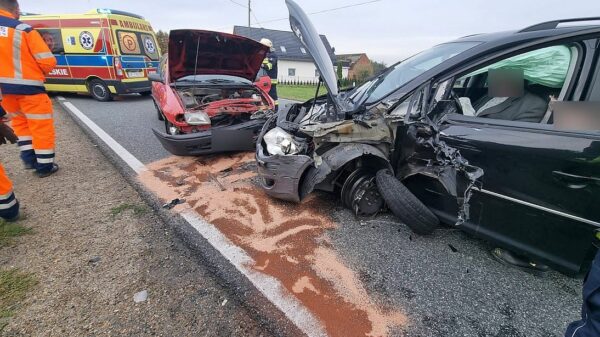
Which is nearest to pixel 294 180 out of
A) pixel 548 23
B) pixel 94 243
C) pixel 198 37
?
pixel 94 243

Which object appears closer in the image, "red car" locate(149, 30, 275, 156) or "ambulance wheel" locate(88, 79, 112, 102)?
"red car" locate(149, 30, 275, 156)

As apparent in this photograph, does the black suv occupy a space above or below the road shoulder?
above

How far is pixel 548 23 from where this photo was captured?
213 centimetres

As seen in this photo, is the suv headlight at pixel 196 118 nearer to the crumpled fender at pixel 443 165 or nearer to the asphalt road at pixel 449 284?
the asphalt road at pixel 449 284

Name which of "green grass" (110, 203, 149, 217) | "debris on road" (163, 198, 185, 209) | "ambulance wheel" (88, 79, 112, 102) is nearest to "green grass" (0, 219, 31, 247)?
"green grass" (110, 203, 149, 217)

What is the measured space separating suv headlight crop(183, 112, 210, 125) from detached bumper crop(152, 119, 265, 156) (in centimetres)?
20

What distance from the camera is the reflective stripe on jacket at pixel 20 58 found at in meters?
2.93

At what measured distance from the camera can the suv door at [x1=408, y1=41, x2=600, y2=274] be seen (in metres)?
1.61

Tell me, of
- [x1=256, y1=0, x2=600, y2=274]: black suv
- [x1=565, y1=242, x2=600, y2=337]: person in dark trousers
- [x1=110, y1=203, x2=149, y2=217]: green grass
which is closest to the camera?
[x1=565, y1=242, x2=600, y2=337]: person in dark trousers

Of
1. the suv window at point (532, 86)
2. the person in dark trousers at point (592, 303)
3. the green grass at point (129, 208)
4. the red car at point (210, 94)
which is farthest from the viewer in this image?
the red car at point (210, 94)

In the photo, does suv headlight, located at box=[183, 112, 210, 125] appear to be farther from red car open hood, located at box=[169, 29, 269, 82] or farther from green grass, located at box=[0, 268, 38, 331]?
green grass, located at box=[0, 268, 38, 331]

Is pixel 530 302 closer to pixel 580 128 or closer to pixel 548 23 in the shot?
pixel 580 128

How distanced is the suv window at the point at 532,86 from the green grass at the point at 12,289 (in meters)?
3.23

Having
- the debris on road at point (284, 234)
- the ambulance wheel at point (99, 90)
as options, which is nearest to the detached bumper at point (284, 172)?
the debris on road at point (284, 234)
